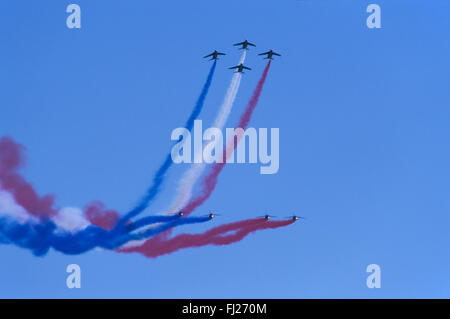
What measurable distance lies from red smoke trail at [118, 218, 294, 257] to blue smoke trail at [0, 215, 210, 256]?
1.90ft

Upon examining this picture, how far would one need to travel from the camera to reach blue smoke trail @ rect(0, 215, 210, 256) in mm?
51250

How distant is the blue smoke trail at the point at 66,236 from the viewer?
51250 mm

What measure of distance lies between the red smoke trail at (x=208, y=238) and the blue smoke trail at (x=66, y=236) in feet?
1.90

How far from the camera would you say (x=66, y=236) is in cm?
5188

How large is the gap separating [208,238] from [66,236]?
271 inches

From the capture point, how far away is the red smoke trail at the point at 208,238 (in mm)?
52719

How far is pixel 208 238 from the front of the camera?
53.7 meters
